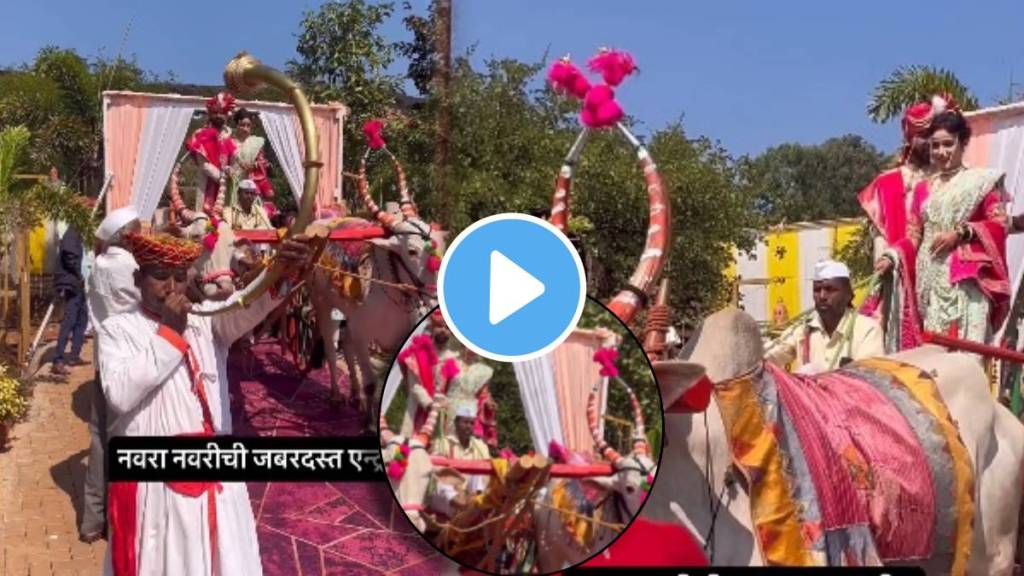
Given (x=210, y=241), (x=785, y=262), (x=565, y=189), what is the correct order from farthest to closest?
(x=785, y=262)
(x=210, y=241)
(x=565, y=189)

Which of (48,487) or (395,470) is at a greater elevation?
(395,470)

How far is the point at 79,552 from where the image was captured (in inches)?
277

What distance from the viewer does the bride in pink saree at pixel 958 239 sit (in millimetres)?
5859

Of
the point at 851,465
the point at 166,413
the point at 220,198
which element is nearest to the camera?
the point at 851,465

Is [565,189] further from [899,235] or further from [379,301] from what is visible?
[379,301]

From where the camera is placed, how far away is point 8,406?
8531mm

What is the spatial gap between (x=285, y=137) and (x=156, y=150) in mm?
1103

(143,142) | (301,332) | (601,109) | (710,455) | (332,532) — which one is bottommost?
(332,532)

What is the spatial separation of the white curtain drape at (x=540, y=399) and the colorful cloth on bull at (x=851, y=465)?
3.02 feet

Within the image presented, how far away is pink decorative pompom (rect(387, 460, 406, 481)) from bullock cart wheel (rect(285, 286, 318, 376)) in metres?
8.00

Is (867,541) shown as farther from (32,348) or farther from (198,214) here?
(32,348)

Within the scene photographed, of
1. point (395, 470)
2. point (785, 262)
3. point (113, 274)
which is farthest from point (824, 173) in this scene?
point (395, 470)

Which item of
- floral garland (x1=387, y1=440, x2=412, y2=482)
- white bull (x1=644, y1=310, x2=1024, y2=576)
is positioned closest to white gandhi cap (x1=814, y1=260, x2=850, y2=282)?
white bull (x1=644, y1=310, x2=1024, y2=576)

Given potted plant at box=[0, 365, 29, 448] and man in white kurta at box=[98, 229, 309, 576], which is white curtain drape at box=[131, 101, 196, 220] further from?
man in white kurta at box=[98, 229, 309, 576]
